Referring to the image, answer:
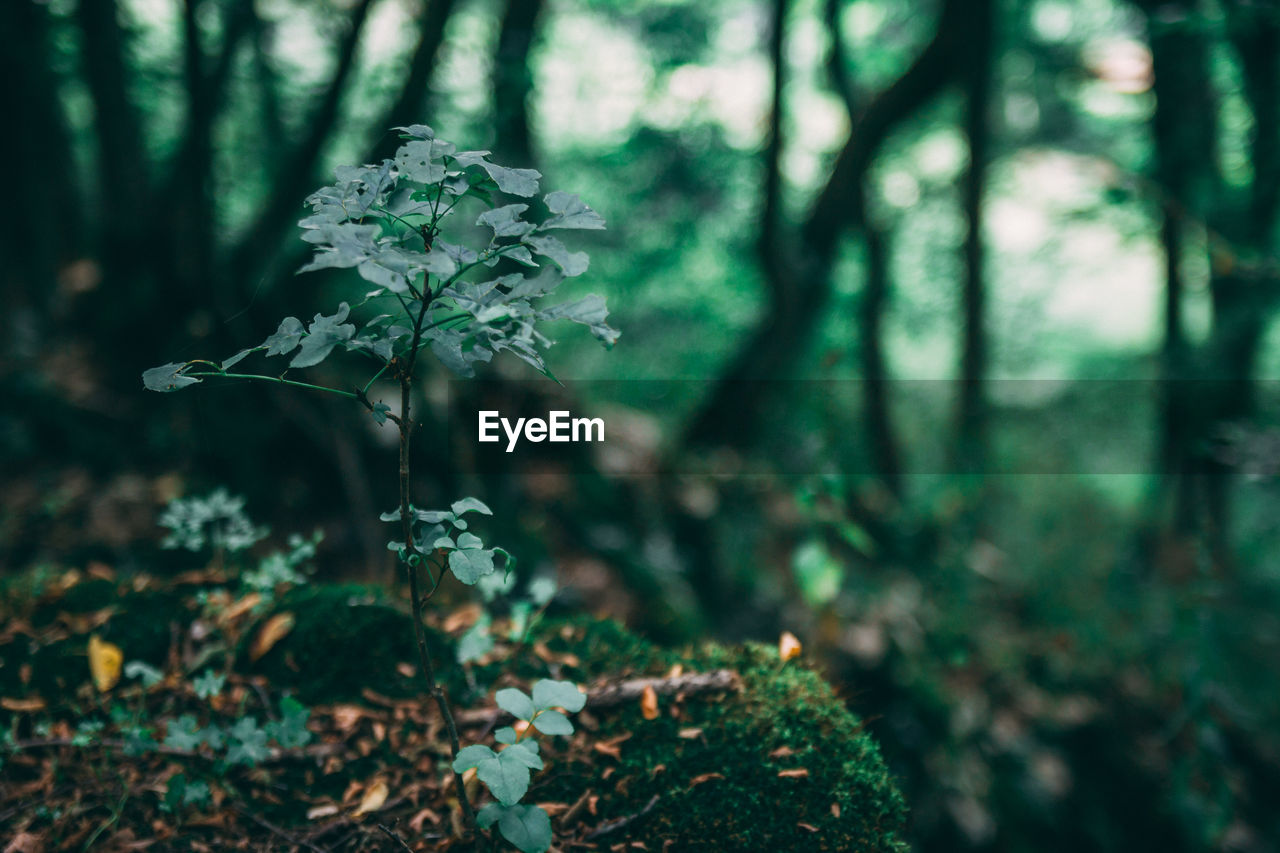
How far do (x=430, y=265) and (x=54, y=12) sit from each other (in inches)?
190

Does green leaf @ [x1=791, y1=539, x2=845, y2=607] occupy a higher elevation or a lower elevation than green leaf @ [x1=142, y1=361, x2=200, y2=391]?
lower

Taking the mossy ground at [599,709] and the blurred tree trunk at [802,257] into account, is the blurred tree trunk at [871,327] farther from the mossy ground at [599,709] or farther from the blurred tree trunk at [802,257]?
the mossy ground at [599,709]

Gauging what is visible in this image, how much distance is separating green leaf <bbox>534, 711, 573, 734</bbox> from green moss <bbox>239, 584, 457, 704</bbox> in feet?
1.94

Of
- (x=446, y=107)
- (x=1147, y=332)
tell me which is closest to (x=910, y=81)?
(x=446, y=107)

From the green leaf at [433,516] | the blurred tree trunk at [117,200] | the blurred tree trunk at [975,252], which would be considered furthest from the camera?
the blurred tree trunk at [975,252]

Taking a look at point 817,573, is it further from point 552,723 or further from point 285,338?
point 285,338

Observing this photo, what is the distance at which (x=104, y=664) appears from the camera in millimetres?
1464

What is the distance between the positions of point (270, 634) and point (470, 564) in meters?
0.83

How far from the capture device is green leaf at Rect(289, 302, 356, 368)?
0.94 m

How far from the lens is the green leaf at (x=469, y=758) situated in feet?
3.18

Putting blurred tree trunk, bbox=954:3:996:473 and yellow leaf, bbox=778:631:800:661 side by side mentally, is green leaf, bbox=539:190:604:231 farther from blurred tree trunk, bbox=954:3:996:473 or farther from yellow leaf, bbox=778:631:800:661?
blurred tree trunk, bbox=954:3:996:473

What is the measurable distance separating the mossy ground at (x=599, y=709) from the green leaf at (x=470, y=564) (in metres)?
0.54

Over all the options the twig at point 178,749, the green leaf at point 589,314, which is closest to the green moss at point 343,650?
the twig at point 178,749

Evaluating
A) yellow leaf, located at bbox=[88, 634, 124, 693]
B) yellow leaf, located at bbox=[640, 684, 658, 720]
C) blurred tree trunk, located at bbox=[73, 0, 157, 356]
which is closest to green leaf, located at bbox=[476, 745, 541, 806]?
yellow leaf, located at bbox=[640, 684, 658, 720]
